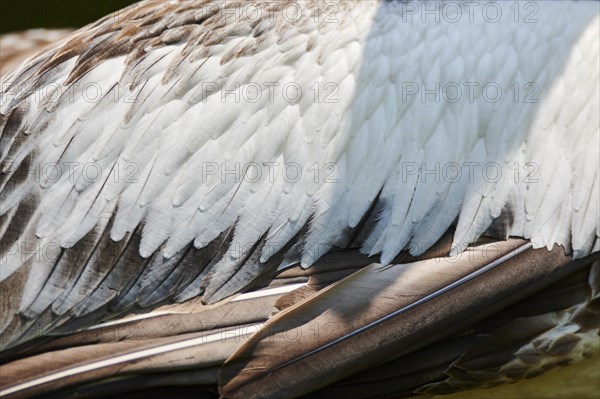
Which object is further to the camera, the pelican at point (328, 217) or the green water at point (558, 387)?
the green water at point (558, 387)

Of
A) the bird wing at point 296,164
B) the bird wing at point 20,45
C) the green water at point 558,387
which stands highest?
the bird wing at point 20,45

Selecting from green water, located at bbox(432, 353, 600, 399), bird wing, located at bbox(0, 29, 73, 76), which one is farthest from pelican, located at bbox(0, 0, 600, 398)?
bird wing, located at bbox(0, 29, 73, 76)

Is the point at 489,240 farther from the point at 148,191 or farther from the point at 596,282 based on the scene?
the point at 148,191

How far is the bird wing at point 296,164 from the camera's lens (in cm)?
221

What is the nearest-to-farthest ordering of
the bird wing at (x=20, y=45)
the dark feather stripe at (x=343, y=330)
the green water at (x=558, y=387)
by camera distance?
the dark feather stripe at (x=343, y=330) → the green water at (x=558, y=387) → the bird wing at (x=20, y=45)

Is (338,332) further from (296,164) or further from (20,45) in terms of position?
(20,45)

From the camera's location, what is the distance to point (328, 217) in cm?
223

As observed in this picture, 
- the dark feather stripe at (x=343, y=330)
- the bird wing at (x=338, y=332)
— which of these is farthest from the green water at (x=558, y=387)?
the dark feather stripe at (x=343, y=330)

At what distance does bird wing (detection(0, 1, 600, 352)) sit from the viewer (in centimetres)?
221

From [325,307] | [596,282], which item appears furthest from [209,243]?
[596,282]

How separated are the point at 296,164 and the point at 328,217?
0.51 feet

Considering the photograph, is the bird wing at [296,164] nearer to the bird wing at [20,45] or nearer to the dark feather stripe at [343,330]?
the dark feather stripe at [343,330]

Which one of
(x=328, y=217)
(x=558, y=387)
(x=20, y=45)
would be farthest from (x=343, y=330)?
(x=20, y=45)

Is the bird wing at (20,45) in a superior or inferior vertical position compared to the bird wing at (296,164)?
superior
